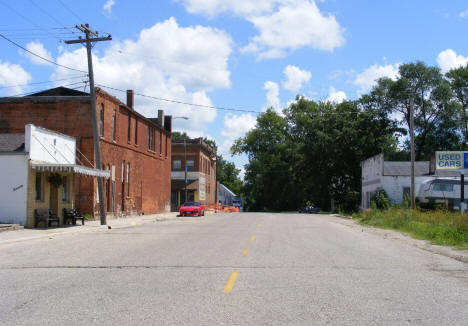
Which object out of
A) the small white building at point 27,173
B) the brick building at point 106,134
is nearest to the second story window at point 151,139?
the brick building at point 106,134

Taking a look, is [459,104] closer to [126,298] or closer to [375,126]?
[375,126]

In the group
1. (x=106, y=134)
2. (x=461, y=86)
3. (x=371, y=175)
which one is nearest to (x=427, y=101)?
(x=461, y=86)

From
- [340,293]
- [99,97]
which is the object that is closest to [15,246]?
[340,293]

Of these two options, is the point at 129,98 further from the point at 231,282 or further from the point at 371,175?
the point at 231,282

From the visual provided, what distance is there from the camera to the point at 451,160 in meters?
28.6

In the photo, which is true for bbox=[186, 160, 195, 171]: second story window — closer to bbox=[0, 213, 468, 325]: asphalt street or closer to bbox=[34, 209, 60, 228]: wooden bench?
bbox=[34, 209, 60, 228]: wooden bench

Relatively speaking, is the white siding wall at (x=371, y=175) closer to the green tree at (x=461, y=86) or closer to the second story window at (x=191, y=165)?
the green tree at (x=461, y=86)

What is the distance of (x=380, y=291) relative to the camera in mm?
8156

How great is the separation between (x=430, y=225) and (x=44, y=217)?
18182 mm

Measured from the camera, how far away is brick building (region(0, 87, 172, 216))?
1272 inches

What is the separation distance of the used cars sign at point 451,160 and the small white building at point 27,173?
66.0ft

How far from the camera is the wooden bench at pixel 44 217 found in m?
23.5

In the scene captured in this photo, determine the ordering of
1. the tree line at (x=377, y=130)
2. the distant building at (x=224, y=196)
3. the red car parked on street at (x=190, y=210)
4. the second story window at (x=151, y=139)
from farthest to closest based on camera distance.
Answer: the distant building at (x=224, y=196) → the tree line at (x=377, y=130) → the second story window at (x=151, y=139) → the red car parked on street at (x=190, y=210)

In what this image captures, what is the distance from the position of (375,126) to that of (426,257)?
54.9 meters
